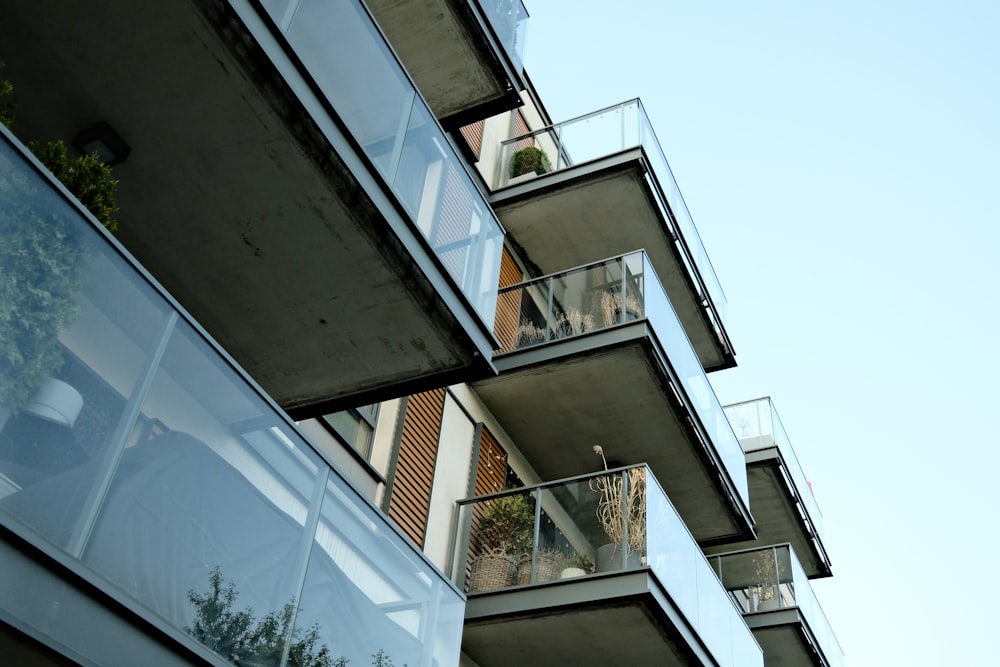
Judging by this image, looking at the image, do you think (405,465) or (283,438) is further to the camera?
(405,465)

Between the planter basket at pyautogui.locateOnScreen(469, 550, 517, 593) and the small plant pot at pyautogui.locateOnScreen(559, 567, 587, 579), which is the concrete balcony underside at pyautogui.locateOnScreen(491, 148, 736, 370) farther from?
the small plant pot at pyautogui.locateOnScreen(559, 567, 587, 579)

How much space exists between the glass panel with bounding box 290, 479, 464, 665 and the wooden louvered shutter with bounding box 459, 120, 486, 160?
8765 millimetres

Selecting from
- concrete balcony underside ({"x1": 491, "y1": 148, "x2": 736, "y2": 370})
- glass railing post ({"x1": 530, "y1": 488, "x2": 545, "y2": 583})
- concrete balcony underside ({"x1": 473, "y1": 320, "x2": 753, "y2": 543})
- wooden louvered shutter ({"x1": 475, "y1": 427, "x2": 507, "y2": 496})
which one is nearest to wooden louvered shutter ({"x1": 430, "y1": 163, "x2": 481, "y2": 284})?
glass railing post ({"x1": 530, "y1": 488, "x2": 545, "y2": 583})

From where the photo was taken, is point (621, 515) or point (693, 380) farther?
point (693, 380)

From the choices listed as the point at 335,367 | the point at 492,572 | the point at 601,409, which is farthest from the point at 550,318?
the point at 335,367

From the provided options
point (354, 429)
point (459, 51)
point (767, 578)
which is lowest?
point (354, 429)

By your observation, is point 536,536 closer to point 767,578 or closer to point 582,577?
point 582,577

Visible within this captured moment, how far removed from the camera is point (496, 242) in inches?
357

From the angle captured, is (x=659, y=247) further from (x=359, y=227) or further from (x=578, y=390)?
(x=359, y=227)

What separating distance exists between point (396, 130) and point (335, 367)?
1806 millimetres

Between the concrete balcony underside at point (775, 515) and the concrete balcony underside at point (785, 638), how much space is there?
1.59 metres

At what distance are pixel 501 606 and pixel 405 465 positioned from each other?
5.36 feet

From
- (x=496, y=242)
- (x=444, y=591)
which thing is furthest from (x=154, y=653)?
(x=496, y=242)

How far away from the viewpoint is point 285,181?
22.8 feet
